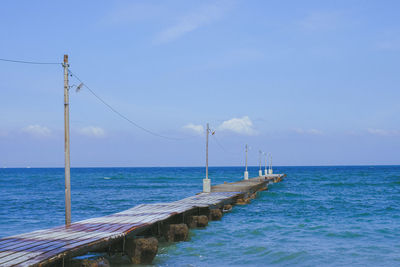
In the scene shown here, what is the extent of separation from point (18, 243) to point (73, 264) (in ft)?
6.06

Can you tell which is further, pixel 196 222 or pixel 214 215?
pixel 214 215

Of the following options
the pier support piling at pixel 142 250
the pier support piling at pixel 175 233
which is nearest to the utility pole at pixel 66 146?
the pier support piling at pixel 142 250

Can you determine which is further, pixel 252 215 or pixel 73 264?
pixel 252 215

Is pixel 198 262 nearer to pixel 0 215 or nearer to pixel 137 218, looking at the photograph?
pixel 137 218

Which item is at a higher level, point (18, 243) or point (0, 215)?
point (18, 243)

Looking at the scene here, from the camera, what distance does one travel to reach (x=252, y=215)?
25.5 meters

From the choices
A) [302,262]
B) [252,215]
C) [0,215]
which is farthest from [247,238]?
[0,215]

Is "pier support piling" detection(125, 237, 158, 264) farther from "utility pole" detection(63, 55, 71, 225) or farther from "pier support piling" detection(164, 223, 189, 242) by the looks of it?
"pier support piling" detection(164, 223, 189, 242)

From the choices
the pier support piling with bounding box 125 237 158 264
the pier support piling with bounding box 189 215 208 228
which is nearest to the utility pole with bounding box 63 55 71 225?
the pier support piling with bounding box 125 237 158 264

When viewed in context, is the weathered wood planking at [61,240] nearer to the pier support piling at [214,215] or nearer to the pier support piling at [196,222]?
the pier support piling at [196,222]

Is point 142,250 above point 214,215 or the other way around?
above

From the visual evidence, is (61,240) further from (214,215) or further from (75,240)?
(214,215)

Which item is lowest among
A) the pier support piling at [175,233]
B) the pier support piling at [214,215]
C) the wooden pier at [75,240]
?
the pier support piling at [214,215]

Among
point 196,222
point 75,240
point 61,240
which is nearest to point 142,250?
point 75,240
